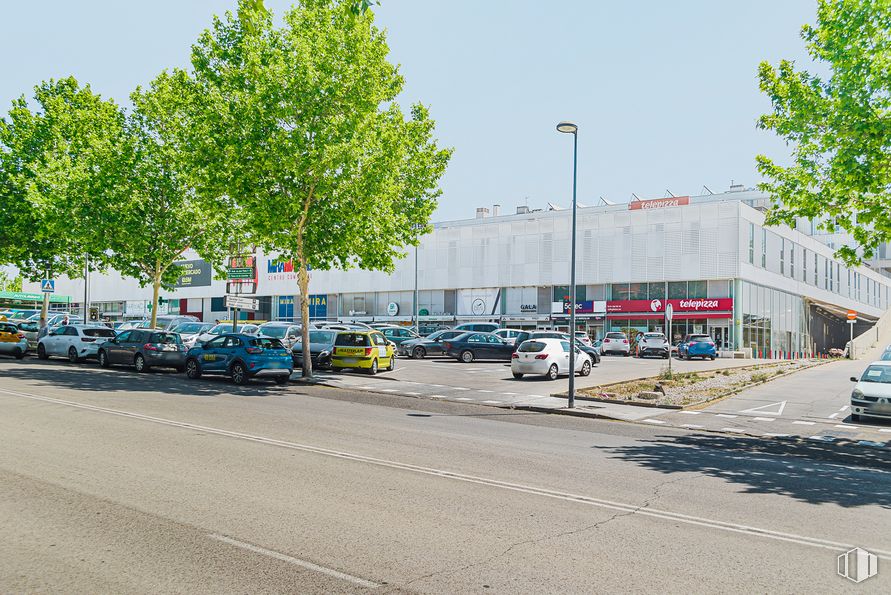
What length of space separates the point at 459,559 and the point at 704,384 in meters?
21.4

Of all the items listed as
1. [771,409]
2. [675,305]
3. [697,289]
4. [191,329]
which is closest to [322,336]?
[191,329]

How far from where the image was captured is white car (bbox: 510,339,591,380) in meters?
25.8

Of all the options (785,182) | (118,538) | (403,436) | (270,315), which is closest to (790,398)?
(785,182)

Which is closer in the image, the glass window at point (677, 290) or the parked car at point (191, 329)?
the parked car at point (191, 329)

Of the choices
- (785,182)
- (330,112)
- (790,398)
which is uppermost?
(330,112)

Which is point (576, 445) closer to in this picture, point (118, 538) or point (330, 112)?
point (118, 538)

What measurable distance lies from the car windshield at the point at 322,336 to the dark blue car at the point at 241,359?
19.6 feet

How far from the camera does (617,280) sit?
58.3m

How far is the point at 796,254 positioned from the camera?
66.2 m

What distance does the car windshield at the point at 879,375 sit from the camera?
17.5 metres

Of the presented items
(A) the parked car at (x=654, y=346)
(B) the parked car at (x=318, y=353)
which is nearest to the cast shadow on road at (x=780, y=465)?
(B) the parked car at (x=318, y=353)

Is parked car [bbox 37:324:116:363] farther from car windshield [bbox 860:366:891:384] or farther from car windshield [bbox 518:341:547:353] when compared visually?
car windshield [bbox 860:366:891:384]

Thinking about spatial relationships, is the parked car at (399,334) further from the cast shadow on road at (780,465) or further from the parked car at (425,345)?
the cast shadow on road at (780,465)

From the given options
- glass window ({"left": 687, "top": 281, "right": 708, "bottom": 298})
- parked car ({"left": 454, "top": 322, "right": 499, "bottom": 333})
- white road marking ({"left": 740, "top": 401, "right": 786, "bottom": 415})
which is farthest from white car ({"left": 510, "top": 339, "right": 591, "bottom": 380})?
glass window ({"left": 687, "top": 281, "right": 708, "bottom": 298})
